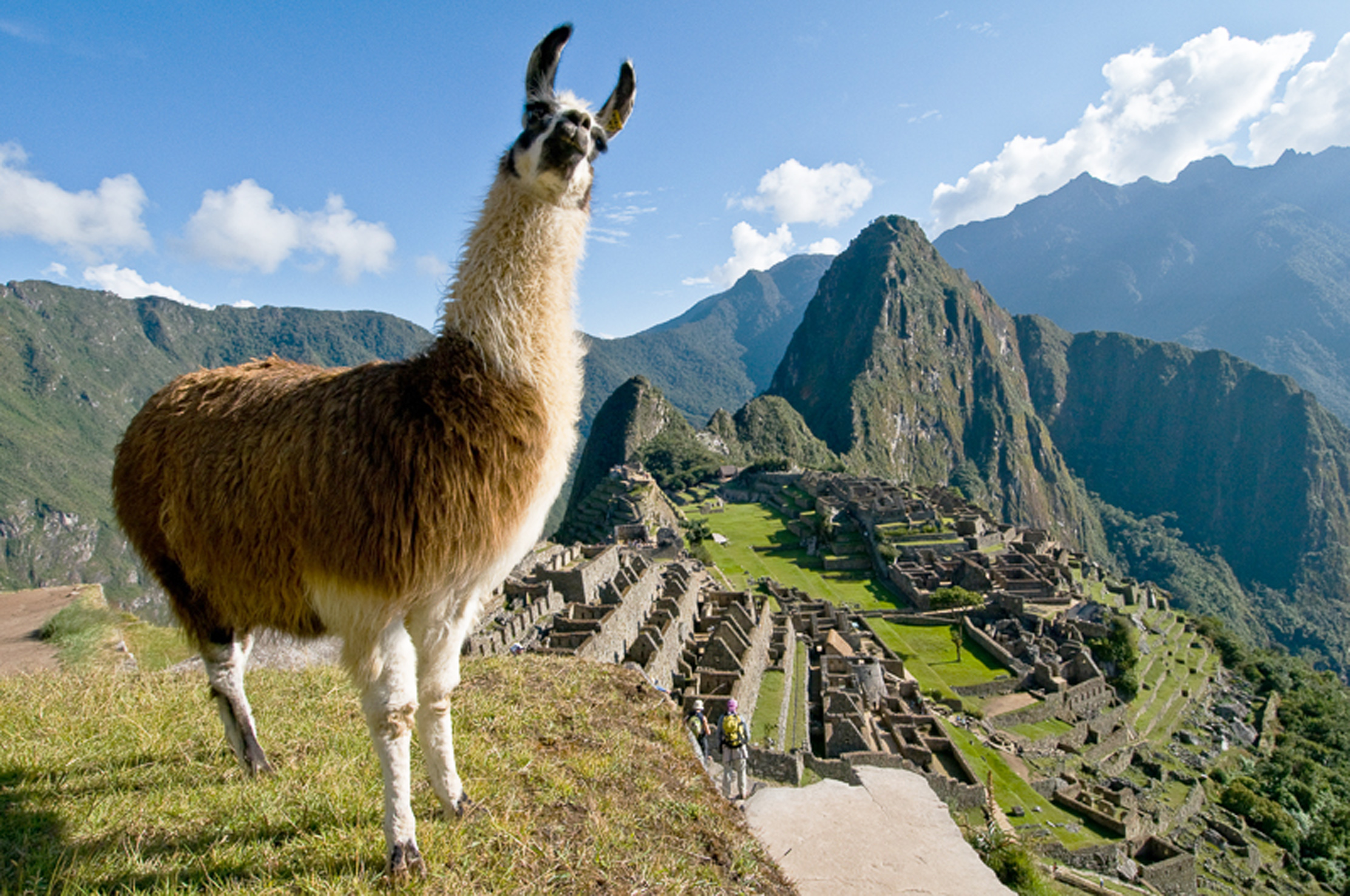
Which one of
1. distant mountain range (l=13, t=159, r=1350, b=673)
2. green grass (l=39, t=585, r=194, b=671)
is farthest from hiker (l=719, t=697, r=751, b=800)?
distant mountain range (l=13, t=159, r=1350, b=673)

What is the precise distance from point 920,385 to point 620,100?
149577mm

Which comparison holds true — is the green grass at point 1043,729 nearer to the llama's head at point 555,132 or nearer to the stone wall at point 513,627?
the stone wall at point 513,627

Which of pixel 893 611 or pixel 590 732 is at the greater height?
pixel 590 732

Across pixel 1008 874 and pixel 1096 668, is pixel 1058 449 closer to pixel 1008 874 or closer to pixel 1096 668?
pixel 1096 668

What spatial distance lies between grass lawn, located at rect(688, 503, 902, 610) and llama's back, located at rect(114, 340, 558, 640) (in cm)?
3168

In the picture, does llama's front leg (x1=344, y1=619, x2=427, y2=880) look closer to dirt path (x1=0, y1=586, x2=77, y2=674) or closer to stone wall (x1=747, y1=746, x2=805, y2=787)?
dirt path (x1=0, y1=586, x2=77, y2=674)

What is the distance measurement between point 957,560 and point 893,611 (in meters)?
6.68

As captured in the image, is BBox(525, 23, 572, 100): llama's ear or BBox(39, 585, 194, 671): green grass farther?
BBox(39, 585, 194, 671): green grass

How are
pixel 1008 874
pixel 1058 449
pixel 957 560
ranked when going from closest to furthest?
pixel 1008 874, pixel 957 560, pixel 1058 449

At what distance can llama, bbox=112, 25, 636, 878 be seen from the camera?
1.80 metres

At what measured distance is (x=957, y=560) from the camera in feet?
117

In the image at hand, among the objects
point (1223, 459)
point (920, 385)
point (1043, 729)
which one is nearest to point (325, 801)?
point (1043, 729)

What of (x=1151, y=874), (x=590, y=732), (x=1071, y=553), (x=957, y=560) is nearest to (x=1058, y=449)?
(x=1071, y=553)

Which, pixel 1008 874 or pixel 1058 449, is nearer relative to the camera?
pixel 1008 874
